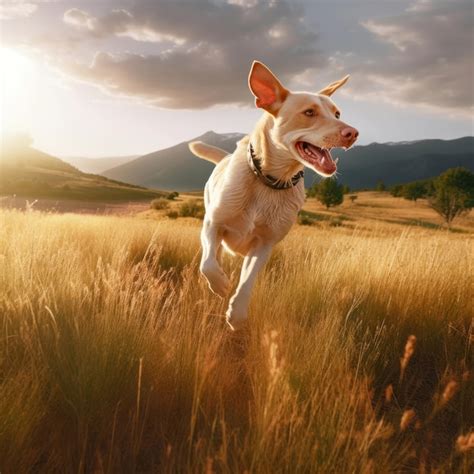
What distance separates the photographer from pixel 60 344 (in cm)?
254

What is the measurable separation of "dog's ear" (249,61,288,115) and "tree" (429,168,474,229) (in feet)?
172

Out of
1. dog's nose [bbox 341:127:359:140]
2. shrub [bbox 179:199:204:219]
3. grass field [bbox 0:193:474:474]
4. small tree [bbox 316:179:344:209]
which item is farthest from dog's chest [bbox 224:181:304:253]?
small tree [bbox 316:179:344:209]

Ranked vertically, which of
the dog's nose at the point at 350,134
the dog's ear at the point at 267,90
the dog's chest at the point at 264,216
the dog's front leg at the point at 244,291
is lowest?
the dog's front leg at the point at 244,291

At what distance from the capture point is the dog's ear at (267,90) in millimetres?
3541

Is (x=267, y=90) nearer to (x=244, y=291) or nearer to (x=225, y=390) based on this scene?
(x=244, y=291)

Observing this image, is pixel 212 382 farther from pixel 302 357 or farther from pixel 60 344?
pixel 60 344

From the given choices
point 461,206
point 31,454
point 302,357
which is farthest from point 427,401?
point 461,206

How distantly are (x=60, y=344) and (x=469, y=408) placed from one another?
2748mm

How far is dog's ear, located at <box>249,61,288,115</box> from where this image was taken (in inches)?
139

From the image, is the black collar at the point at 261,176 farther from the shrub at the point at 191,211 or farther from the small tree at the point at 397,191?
the small tree at the point at 397,191

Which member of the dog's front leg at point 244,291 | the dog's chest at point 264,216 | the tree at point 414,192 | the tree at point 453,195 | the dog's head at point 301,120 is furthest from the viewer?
the tree at point 414,192

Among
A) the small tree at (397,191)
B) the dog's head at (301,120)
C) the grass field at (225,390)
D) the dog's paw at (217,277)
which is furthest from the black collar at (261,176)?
the small tree at (397,191)

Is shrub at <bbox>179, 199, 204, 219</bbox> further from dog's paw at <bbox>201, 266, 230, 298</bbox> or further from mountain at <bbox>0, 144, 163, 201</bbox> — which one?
mountain at <bbox>0, 144, 163, 201</bbox>

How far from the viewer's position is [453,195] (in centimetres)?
5756
